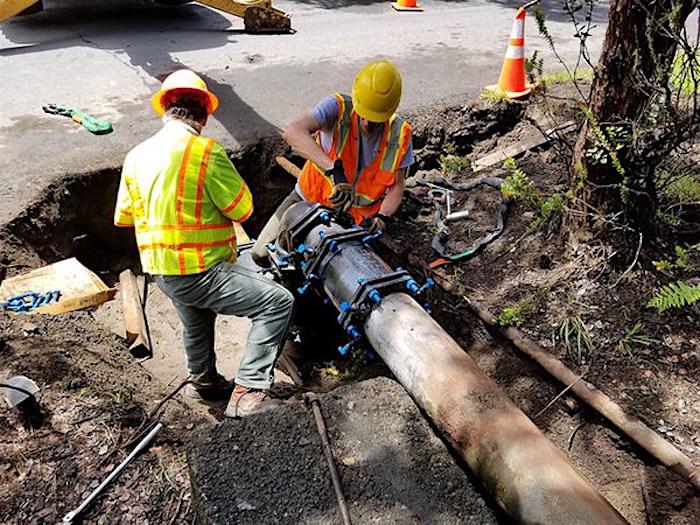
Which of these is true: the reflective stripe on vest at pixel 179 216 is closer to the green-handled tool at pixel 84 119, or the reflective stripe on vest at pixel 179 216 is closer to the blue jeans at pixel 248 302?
the blue jeans at pixel 248 302

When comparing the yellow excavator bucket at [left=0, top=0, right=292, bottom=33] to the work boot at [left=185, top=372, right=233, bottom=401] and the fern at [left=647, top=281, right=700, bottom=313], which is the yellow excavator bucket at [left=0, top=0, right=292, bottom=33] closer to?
the work boot at [left=185, top=372, right=233, bottom=401]

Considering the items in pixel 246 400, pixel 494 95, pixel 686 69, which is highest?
pixel 686 69

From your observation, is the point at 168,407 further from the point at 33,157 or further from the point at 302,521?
the point at 33,157

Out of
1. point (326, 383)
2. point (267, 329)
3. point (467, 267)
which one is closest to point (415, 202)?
point (467, 267)

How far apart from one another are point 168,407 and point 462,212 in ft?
8.42

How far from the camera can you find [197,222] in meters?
2.99

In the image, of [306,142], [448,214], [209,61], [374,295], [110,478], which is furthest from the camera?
[209,61]

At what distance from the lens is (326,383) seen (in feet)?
13.2

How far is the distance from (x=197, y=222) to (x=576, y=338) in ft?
7.09

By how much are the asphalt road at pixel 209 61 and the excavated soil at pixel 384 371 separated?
526 millimetres

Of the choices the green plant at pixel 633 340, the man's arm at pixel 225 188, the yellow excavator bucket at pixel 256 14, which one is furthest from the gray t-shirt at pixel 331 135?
the yellow excavator bucket at pixel 256 14

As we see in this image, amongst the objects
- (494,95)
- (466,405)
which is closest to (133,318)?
(466,405)

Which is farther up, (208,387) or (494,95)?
(494,95)

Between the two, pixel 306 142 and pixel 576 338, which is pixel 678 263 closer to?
pixel 576 338
